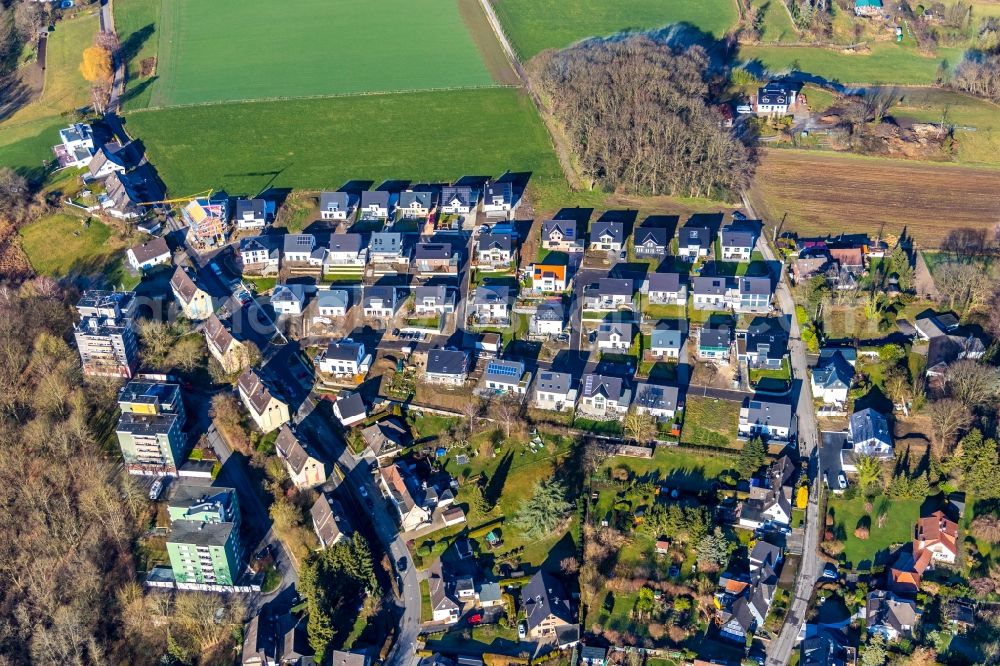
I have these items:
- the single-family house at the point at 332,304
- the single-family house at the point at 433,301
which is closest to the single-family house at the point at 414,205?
the single-family house at the point at 433,301

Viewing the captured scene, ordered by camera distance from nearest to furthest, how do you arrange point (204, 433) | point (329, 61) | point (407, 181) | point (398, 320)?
point (204, 433) < point (398, 320) < point (407, 181) < point (329, 61)

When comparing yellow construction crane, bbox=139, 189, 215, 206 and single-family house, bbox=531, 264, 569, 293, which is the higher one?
yellow construction crane, bbox=139, 189, 215, 206

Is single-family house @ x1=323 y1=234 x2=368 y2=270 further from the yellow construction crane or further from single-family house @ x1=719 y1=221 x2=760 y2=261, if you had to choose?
single-family house @ x1=719 y1=221 x2=760 y2=261

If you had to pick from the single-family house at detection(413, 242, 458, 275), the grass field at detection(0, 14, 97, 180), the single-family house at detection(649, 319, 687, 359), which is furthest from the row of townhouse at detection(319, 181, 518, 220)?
the grass field at detection(0, 14, 97, 180)

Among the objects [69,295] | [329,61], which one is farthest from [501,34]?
[69,295]

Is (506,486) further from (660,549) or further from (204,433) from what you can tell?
(204,433)

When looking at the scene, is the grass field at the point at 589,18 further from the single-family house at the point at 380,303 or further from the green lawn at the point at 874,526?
A: the green lawn at the point at 874,526
